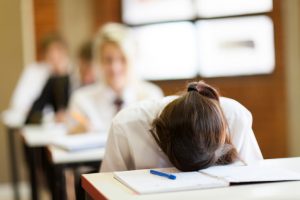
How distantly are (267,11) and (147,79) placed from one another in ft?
3.73

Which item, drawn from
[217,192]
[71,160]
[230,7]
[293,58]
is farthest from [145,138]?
[230,7]

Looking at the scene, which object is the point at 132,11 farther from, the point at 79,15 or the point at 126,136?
the point at 126,136

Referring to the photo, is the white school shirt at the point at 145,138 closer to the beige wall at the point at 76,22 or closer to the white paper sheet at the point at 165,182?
the white paper sheet at the point at 165,182

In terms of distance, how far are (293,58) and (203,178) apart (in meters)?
3.54

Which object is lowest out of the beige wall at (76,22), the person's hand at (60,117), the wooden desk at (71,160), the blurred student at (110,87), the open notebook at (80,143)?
the person's hand at (60,117)

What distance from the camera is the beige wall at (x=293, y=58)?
4.75m

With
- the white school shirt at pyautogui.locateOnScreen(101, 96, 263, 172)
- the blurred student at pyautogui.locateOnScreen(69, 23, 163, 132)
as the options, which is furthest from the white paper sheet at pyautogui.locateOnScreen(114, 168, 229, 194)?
the blurred student at pyautogui.locateOnScreen(69, 23, 163, 132)

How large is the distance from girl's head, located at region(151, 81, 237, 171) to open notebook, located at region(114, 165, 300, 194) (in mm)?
33

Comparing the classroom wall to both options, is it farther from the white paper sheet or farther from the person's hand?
the white paper sheet

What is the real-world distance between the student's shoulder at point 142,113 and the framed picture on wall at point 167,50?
3260 mm

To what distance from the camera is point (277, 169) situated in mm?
1504

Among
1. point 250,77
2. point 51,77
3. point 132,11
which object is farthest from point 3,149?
point 250,77

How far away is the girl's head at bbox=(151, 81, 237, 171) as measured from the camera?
4.91 ft

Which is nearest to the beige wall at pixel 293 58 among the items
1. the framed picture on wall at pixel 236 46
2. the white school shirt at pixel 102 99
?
the framed picture on wall at pixel 236 46
